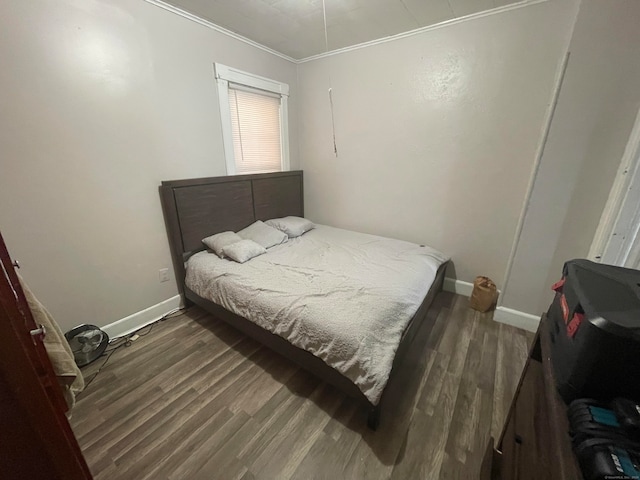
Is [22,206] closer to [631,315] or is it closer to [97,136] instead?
[97,136]

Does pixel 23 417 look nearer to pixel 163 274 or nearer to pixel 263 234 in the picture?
pixel 163 274

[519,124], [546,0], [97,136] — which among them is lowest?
[97,136]

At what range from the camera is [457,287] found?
2.81m

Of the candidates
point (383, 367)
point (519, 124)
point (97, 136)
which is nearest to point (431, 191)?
point (519, 124)

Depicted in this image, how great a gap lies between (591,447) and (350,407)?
1.27 m

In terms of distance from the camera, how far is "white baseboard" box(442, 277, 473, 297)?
9.01 feet

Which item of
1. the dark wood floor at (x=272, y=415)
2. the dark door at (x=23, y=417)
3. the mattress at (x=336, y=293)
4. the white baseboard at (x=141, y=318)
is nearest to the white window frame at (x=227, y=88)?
the mattress at (x=336, y=293)

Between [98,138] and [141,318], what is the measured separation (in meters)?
1.48

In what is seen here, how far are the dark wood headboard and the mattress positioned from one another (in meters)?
0.20

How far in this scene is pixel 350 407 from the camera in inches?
61.8

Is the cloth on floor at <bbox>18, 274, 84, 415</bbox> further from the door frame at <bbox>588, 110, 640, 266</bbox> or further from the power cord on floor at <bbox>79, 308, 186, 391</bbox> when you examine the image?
the door frame at <bbox>588, 110, 640, 266</bbox>

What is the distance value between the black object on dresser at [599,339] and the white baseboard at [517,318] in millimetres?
1647

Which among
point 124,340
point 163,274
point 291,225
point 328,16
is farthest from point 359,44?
point 124,340

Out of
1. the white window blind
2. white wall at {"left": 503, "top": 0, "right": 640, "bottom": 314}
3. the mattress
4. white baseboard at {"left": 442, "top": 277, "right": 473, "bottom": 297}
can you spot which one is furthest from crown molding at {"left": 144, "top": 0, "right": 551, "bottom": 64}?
white baseboard at {"left": 442, "top": 277, "right": 473, "bottom": 297}
